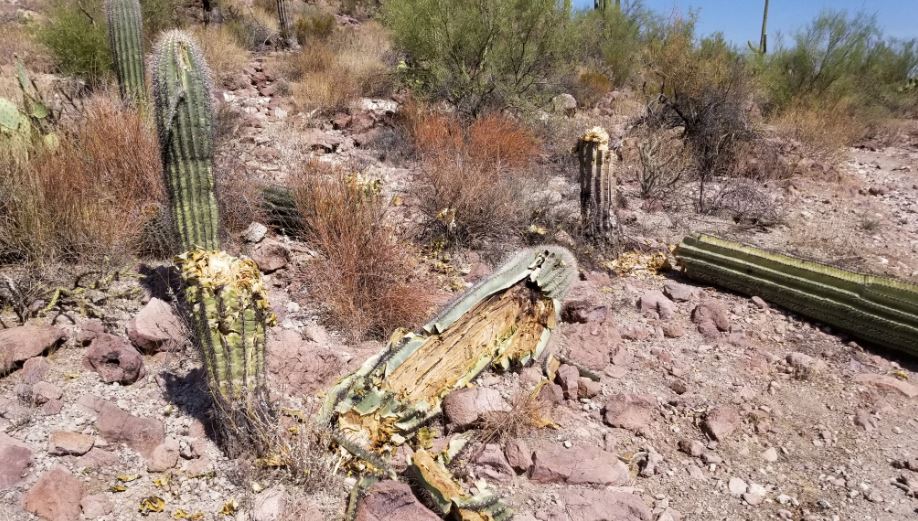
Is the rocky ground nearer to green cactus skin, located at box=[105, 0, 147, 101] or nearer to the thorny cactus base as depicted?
the thorny cactus base

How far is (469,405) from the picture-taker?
3039 millimetres

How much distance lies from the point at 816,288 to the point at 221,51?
10473 mm

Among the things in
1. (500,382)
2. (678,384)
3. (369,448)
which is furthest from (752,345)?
(369,448)

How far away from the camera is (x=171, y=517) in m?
2.30

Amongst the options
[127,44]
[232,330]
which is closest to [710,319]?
[232,330]

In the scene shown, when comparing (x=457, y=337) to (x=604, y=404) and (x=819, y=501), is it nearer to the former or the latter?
(x=604, y=404)

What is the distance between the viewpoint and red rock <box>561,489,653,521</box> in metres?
2.56

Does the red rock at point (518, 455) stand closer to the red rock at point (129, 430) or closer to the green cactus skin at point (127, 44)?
the red rock at point (129, 430)

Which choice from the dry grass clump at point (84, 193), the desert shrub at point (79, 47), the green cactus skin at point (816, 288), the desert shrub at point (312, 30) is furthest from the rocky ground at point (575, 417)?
the desert shrub at point (312, 30)

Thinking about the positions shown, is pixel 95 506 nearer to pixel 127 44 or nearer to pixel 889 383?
pixel 889 383

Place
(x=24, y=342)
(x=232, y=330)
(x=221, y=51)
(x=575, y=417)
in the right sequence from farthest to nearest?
1. (x=221, y=51)
2. (x=575, y=417)
3. (x=24, y=342)
4. (x=232, y=330)

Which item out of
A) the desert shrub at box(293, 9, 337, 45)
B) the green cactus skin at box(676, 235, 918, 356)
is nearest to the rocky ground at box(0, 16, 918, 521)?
the green cactus skin at box(676, 235, 918, 356)

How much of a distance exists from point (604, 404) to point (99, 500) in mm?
2549

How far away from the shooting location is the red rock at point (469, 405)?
9.91ft
